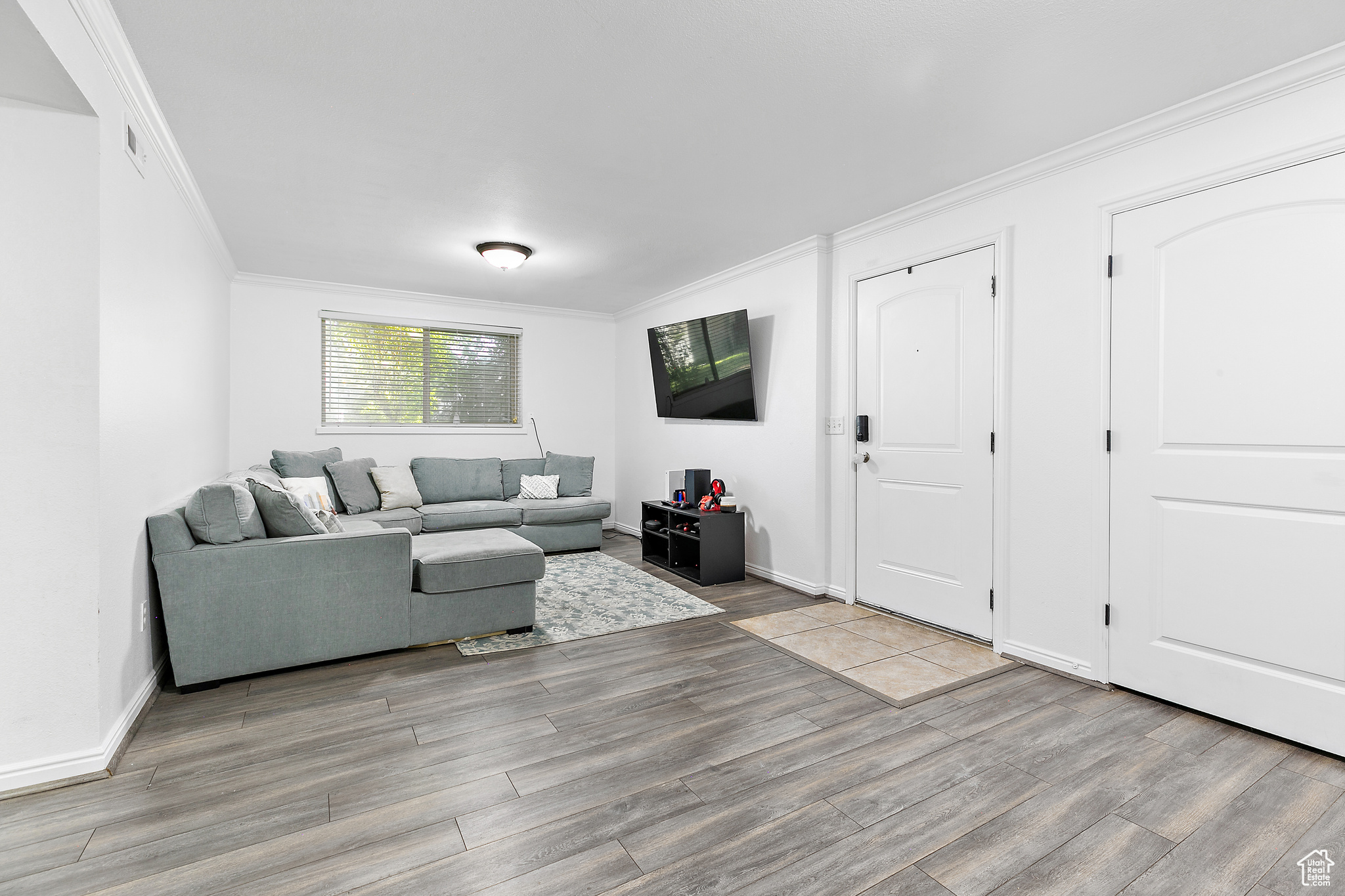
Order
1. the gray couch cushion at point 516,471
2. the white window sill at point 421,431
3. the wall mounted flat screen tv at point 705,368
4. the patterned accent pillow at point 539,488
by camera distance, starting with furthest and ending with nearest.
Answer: the gray couch cushion at point 516,471 < the patterned accent pillow at point 539,488 < the white window sill at point 421,431 < the wall mounted flat screen tv at point 705,368

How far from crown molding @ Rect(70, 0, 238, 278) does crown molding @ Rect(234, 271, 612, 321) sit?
1.81 metres

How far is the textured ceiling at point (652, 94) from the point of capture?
1.96 meters

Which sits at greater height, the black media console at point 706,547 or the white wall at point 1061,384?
the white wall at point 1061,384

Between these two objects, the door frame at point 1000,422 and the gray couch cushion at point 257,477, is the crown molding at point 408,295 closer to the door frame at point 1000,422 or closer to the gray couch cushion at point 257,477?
the gray couch cushion at point 257,477

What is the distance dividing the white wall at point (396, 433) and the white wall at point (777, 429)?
1442 millimetres

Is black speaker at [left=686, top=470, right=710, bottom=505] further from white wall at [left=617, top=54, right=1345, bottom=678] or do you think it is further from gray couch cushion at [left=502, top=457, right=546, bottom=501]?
gray couch cushion at [left=502, top=457, right=546, bottom=501]

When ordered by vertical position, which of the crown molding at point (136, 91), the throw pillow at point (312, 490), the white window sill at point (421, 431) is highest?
the crown molding at point (136, 91)

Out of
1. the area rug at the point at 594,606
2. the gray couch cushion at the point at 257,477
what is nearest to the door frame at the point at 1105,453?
the area rug at the point at 594,606

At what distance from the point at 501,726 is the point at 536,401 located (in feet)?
15.2

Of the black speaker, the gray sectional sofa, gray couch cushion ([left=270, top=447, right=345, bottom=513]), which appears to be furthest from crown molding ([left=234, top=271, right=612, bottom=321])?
the black speaker

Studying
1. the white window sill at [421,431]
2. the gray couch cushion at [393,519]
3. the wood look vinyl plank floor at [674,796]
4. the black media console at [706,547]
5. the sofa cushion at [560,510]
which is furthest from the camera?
the white window sill at [421,431]

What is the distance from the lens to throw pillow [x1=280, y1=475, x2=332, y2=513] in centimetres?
429

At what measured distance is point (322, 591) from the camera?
2910mm

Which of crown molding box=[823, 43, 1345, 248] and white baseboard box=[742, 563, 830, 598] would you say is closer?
crown molding box=[823, 43, 1345, 248]
